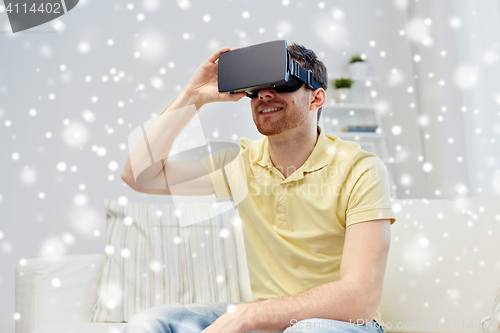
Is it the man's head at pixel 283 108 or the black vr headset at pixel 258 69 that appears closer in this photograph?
the black vr headset at pixel 258 69

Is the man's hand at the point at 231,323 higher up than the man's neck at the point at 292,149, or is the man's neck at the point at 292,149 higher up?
the man's neck at the point at 292,149

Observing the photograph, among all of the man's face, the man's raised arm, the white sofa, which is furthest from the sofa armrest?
the man's face

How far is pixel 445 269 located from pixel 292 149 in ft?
2.03

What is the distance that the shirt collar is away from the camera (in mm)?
1054

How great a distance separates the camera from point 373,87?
230cm

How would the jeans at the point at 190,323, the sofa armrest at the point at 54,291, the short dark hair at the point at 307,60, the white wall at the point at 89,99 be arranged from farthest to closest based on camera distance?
the white wall at the point at 89,99 → the sofa armrest at the point at 54,291 → the short dark hair at the point at 307,60 → the jeans at the point at 190,323

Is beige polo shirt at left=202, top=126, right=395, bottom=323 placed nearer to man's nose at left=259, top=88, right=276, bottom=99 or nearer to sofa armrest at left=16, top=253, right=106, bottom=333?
man's nose at left=259, top=88, right=276, bottom=99

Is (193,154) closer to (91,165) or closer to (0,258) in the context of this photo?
(91,165)

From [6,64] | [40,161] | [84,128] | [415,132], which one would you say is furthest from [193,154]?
[415,132]

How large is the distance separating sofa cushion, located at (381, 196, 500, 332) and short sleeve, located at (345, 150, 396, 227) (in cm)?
36

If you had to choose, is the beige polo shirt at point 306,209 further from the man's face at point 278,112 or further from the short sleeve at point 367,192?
the man's face at point 278,112

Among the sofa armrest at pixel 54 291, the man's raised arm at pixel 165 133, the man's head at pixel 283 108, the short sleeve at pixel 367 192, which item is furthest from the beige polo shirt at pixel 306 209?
the sofa armrest at pixel 54 291

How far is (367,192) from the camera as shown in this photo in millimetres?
926

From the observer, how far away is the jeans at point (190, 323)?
75cm
